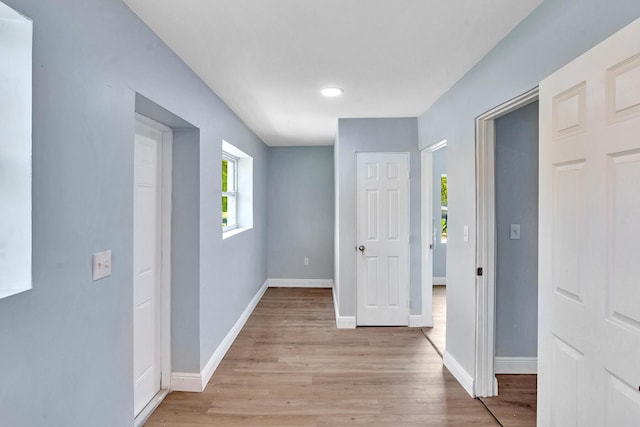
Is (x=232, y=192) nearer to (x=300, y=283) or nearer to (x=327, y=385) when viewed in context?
(x=300, y=283)

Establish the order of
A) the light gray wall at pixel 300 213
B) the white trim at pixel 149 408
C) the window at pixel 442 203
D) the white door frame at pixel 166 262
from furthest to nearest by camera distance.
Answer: the window at pixel 442 203 < the light gray wall at pixel 300 213 < the white door frame at pixel 166 262 < the white trim at pixel 149 408

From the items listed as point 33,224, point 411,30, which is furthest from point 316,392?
point 411,30

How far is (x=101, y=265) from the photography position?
1377 millimetres

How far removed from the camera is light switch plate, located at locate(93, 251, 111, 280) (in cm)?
135

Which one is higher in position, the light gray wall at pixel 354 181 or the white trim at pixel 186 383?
the light gray wall at pixel 354 181

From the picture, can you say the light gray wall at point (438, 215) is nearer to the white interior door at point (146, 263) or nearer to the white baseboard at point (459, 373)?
the white baseboard at point (459, 373)

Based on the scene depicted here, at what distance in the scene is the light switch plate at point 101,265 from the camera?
135 cm

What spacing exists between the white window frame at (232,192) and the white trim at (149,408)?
202 centimetres

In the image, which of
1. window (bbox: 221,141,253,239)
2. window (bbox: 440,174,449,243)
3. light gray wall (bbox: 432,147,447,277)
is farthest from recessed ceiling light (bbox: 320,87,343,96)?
window (bbox: 440,174,449,243)

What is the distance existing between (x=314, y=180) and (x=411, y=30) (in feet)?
12.3

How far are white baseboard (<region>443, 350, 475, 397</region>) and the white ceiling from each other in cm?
226

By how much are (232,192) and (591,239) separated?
374 cm

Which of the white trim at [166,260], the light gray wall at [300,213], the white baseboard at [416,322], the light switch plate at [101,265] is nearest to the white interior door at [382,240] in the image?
the white baseboard at [416,322]

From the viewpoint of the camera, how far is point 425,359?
2895mm
